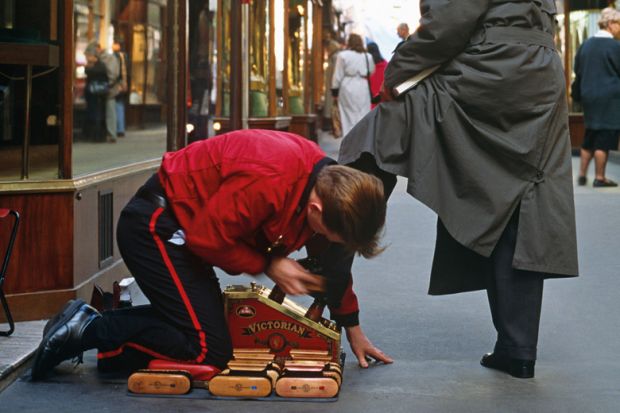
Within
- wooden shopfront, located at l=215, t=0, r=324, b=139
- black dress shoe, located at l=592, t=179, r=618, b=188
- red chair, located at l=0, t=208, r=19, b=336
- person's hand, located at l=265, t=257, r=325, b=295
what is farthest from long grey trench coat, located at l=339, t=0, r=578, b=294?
wooden shopfront, located at l=215, t=0, r=324, b=139

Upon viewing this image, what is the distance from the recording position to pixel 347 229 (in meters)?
4.04

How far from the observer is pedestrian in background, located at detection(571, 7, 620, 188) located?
12.3 m

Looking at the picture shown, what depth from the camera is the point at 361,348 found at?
4883 millimetres

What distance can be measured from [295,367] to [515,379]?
922mm

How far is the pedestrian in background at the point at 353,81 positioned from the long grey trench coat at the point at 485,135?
11.2 meters

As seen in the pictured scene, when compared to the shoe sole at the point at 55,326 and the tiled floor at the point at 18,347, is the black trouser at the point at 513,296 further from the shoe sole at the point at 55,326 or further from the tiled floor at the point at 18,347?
the tiled floor at the point at 18,347

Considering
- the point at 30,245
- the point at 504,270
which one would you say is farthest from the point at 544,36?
the point at 30,245

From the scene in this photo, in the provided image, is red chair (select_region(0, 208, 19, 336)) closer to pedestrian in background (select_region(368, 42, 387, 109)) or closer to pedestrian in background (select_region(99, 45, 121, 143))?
pedestrian in background (select_region(99, 45, 121, 143))

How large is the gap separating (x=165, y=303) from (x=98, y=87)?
2.76 metres

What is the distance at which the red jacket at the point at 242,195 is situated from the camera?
13.3ft

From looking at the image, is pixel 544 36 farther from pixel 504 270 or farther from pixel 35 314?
pixel 35 314

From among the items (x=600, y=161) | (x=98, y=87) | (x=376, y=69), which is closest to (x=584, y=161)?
(x=600, y=161)

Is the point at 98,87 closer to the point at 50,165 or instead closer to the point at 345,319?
the point at 50,165

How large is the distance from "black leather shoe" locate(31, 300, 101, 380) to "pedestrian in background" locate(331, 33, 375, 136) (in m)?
11.5
